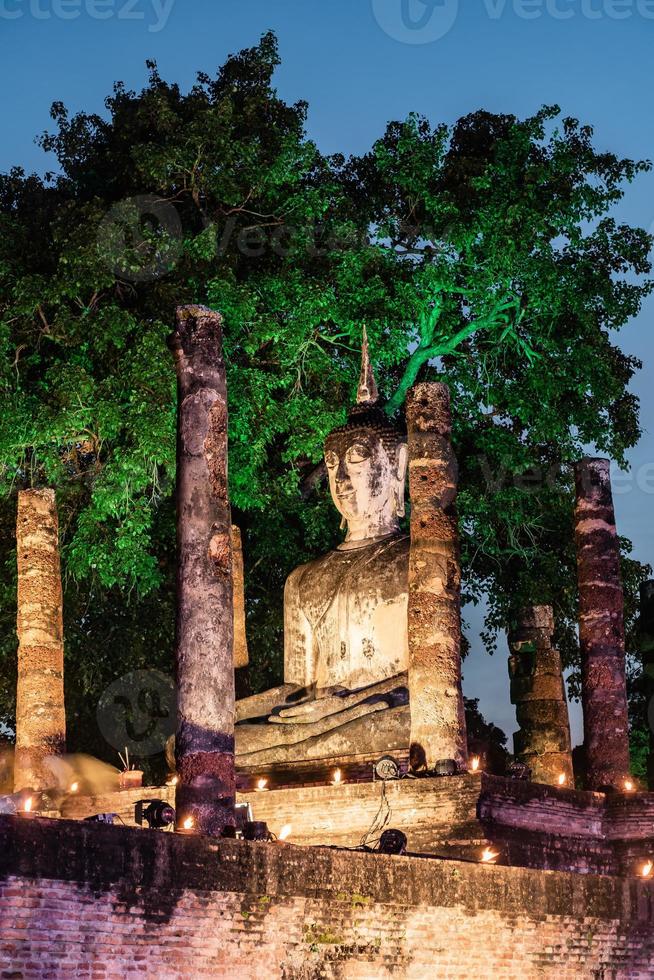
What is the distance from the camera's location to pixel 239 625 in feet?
60.7

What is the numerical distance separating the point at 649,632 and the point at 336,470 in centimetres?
621

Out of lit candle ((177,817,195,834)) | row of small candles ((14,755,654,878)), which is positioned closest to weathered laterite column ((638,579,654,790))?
row of small candles ((14,755,654,878))

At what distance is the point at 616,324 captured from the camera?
2311 centimetres

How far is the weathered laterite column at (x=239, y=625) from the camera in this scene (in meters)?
18.5

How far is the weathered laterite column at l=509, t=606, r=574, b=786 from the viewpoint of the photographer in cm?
2139

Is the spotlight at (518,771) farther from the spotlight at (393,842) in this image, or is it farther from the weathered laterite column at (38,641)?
the weathered laterite column at (38,641)

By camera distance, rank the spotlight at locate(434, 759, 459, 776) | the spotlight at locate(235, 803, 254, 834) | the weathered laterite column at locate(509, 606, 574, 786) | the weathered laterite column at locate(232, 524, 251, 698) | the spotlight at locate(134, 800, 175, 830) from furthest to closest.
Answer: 1. the weathered laterite column at locate(509, 606, 574, 786)
2. the weathered laterite column at locate(232, 524, 251, 698)
3. the spotlight at locate(434, 759, 459, 776)
4. the spotlight at locate(235, 803, 254, 834)
5. the spotlight at locate(134, 800, 175, 830)

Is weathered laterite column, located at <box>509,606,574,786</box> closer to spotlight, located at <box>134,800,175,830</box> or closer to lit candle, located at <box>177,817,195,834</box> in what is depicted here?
spotlight, located at <box>134,800,175,830</box>

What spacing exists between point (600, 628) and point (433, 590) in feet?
11.8

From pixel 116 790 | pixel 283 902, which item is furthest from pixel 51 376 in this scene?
pixel 283 902

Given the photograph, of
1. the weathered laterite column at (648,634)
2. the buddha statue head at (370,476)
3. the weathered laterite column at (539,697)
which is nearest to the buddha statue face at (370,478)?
the buddha statue head at (370,476)

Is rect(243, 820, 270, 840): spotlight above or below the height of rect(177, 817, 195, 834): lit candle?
below

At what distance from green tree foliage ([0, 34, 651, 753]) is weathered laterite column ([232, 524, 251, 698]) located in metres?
1.45

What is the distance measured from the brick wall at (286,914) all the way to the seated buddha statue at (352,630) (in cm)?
301
